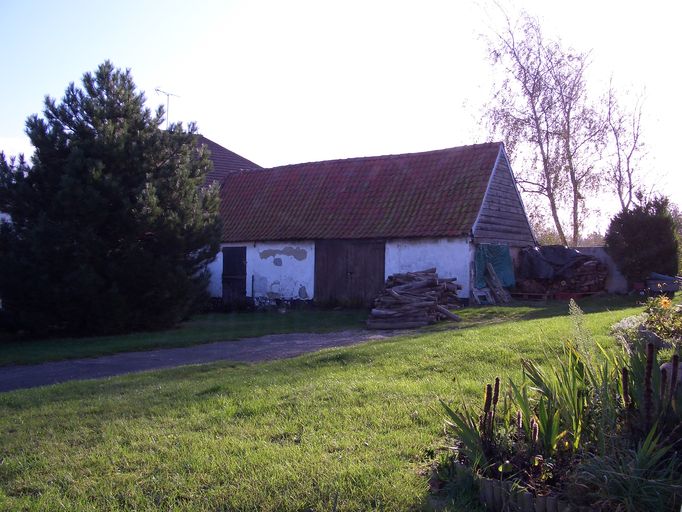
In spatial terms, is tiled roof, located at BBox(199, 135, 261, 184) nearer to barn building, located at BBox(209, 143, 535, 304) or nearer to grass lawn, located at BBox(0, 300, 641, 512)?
barn building, located at BBox(209, 143, 535, 304)

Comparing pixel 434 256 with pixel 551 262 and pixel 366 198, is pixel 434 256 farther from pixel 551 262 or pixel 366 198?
pixel 551 262

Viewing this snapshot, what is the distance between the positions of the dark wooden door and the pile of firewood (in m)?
7.66

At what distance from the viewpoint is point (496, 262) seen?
2158cm

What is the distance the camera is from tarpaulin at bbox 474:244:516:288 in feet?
67.9

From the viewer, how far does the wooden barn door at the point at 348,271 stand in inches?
857

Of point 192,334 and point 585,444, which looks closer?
point 585,444

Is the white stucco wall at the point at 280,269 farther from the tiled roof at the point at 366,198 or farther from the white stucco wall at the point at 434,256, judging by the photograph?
the white stucco wall at the point at 434,256

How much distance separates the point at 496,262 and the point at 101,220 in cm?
1233

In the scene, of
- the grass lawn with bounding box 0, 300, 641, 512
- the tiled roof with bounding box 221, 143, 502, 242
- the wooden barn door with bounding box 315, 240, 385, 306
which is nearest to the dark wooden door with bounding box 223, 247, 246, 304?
the tiled roof with bounding box 221, 143, 502, 242

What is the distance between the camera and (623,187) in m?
37.2

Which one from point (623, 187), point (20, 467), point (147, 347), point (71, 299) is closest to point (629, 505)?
point (20, 467)

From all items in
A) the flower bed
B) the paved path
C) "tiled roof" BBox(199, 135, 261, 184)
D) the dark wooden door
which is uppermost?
"tiled roof" BBox(199, 135, 261, 184)

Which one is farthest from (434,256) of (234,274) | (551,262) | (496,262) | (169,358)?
(169,358)

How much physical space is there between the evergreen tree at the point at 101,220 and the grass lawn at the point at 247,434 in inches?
283
